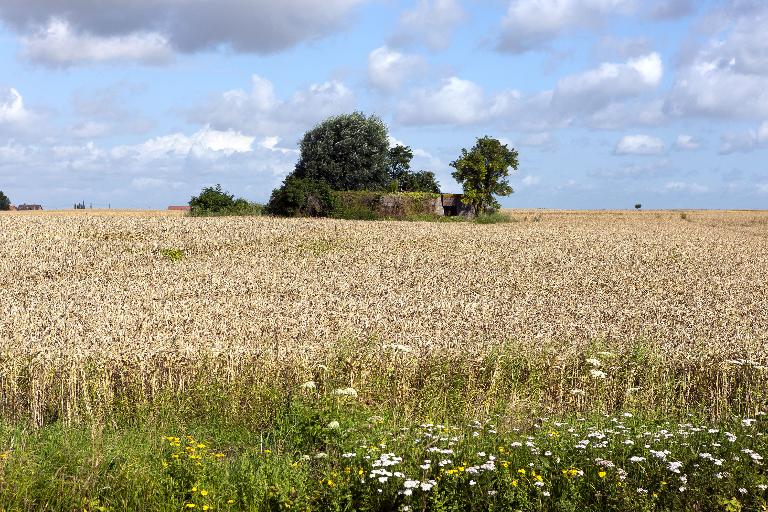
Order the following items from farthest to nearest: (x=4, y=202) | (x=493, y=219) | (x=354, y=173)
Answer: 1. (x=4, y=202)
2. (x=354, y=173)
3. (x=493, y=219)

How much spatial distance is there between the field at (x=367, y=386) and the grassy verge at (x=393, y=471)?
0.11ft

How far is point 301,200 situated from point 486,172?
19619 millimetres

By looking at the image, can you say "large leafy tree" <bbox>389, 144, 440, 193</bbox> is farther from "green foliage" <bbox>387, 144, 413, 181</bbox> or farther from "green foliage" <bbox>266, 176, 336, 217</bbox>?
"green foliage" <bbox>266, 176, 336, 217</bbox>

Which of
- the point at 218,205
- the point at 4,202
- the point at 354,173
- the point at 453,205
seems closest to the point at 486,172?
the point at 453,205

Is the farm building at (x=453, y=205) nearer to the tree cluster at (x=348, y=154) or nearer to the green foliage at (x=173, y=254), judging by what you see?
the tree cluster at (x=348, y=154)

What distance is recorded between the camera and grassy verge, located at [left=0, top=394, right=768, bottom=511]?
24.0 feet

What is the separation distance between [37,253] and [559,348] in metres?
22.3

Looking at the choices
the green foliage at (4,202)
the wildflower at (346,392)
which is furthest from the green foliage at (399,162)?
the wildflower at (346,392)

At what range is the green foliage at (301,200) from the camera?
53.4 metres

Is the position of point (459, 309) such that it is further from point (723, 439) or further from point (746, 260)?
point (746, 260)

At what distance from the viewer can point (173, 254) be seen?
2928 centimetres

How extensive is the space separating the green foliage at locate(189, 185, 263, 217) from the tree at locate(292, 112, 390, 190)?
783 inches

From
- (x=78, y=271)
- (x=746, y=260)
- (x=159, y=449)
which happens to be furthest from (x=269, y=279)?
(x=746, y=260)

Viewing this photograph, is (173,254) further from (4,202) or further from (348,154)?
(4,202)
